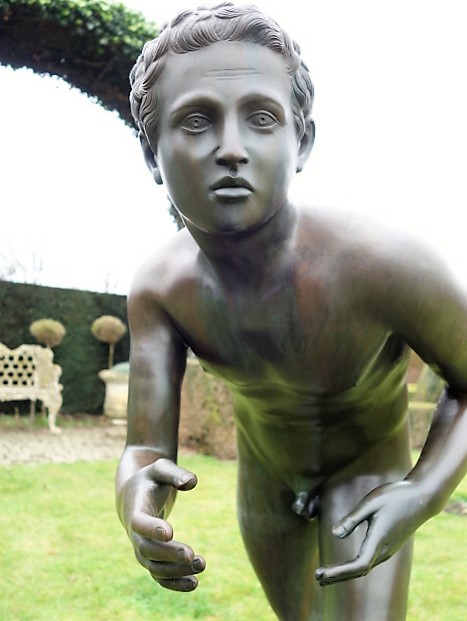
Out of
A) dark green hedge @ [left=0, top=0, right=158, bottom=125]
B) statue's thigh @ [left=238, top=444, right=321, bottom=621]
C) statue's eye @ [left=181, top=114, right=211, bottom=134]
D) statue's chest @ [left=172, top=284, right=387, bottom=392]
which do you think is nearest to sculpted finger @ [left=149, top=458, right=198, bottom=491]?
statue's chest @ [left=172, top=284, right=387, bottom=392]

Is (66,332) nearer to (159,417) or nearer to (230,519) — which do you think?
(230,519)

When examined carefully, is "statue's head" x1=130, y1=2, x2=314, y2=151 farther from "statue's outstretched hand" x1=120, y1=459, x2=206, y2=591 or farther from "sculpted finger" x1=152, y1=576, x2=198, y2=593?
"sculpted finger" x1=152, y1=576, x2=198, y2=593

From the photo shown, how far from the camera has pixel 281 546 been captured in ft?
6.48

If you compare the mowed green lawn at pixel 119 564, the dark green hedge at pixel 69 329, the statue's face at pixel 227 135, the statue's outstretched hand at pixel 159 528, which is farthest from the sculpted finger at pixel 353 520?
the dark green hedge at pixel 69 329

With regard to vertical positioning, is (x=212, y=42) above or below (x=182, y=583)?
above

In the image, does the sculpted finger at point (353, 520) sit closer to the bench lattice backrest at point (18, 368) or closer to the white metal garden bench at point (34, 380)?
the white metal garden bench at point (34, 380)

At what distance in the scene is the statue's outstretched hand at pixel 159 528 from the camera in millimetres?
1118

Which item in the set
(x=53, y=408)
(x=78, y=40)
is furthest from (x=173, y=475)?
(x=78, y=40)

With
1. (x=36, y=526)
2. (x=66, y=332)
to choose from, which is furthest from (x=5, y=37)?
(x=36, y=526)

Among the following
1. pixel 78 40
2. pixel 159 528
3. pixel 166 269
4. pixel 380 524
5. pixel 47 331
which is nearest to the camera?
pixel 159 528

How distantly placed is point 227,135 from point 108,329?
11.0 meters

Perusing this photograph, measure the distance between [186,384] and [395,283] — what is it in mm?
7305

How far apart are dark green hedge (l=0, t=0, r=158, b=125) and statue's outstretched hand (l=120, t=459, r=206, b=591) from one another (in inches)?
368

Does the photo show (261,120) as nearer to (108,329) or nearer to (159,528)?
(159,528)
